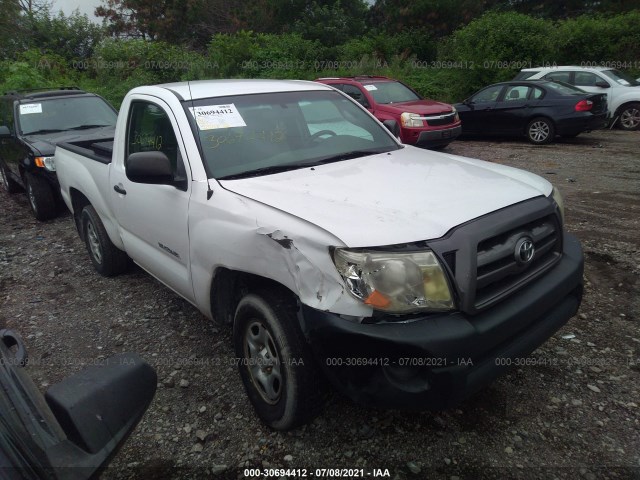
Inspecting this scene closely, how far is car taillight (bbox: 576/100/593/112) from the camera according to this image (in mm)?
10297

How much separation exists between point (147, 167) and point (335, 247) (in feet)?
4.45

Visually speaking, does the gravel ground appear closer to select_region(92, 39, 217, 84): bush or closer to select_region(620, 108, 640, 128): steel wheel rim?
select_region(620, 108, 640, 128): steel wheel rim

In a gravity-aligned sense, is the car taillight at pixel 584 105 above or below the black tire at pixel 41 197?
above

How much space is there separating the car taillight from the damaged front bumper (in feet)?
32.2

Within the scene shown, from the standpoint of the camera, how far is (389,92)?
11.0m

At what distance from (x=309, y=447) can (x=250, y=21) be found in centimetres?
3415

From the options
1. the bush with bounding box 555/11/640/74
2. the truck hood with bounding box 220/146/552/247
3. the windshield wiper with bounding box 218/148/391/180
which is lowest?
the truck hood with bounding box 220/146/552/247

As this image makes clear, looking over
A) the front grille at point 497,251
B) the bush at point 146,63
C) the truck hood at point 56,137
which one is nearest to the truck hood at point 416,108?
the truck hood at point 56,137

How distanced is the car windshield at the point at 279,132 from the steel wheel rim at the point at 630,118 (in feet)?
37.5

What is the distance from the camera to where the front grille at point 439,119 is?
9867 millimetres

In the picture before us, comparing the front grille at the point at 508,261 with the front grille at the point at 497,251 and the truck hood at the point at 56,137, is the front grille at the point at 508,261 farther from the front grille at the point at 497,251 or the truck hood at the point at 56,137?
the truck hood at the point at 56,137

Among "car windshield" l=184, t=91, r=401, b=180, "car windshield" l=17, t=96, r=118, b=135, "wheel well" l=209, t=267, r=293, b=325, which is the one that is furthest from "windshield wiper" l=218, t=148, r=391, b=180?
"car windshield" l=17, t=96, r=118, b=135

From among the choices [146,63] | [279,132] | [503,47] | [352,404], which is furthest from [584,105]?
→ [146,63]

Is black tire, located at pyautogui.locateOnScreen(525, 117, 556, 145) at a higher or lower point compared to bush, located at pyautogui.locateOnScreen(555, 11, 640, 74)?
lower
